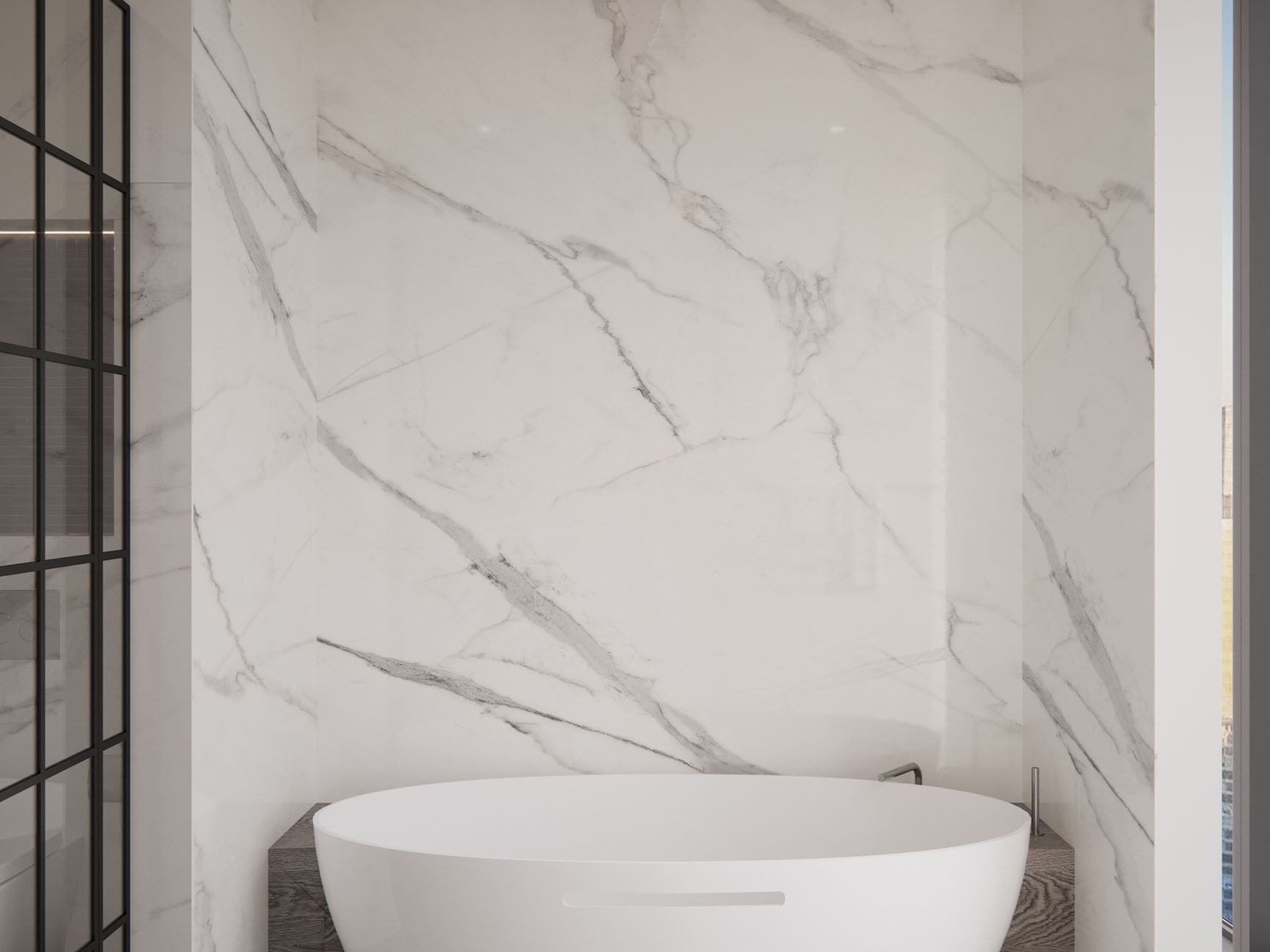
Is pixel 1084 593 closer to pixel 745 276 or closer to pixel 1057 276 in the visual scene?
pixel 1057 276

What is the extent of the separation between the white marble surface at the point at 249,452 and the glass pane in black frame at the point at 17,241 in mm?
309

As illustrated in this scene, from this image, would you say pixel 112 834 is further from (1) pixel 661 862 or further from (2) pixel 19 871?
(1) pixel 661 862

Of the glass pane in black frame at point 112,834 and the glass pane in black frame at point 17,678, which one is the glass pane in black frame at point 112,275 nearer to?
the glass pane in black frame at point 17,678

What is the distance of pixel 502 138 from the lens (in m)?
2.42

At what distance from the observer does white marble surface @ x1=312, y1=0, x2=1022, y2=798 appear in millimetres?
2414

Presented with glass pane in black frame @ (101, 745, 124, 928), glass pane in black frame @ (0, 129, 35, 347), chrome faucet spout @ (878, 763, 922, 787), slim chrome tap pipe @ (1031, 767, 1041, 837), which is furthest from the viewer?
chrome faucet spout @ (878, 763, 922, 787)

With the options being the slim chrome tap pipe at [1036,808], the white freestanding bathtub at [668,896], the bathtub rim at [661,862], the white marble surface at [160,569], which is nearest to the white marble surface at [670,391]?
the bathtub rim at [661,862]

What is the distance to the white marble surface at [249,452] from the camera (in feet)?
6.02

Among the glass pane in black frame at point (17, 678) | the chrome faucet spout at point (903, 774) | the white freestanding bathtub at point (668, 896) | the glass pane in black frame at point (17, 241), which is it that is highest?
the glass pane in black frame at point (17, 241)

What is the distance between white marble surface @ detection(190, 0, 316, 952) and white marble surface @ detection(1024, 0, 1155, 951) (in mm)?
1703

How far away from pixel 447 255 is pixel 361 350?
31 cm

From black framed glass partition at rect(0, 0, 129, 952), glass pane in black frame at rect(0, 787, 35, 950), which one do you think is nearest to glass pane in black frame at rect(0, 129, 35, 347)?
black framed glass partition at rect(0, 0, 129, 952)

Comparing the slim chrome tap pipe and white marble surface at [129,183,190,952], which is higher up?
white marble surface at [129,183,190,952]

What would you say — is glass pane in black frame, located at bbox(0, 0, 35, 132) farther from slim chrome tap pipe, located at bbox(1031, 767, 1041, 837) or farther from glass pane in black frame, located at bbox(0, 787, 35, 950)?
slim chrome tap pipe, located at bbox(1031, 767, 1041, 837)
